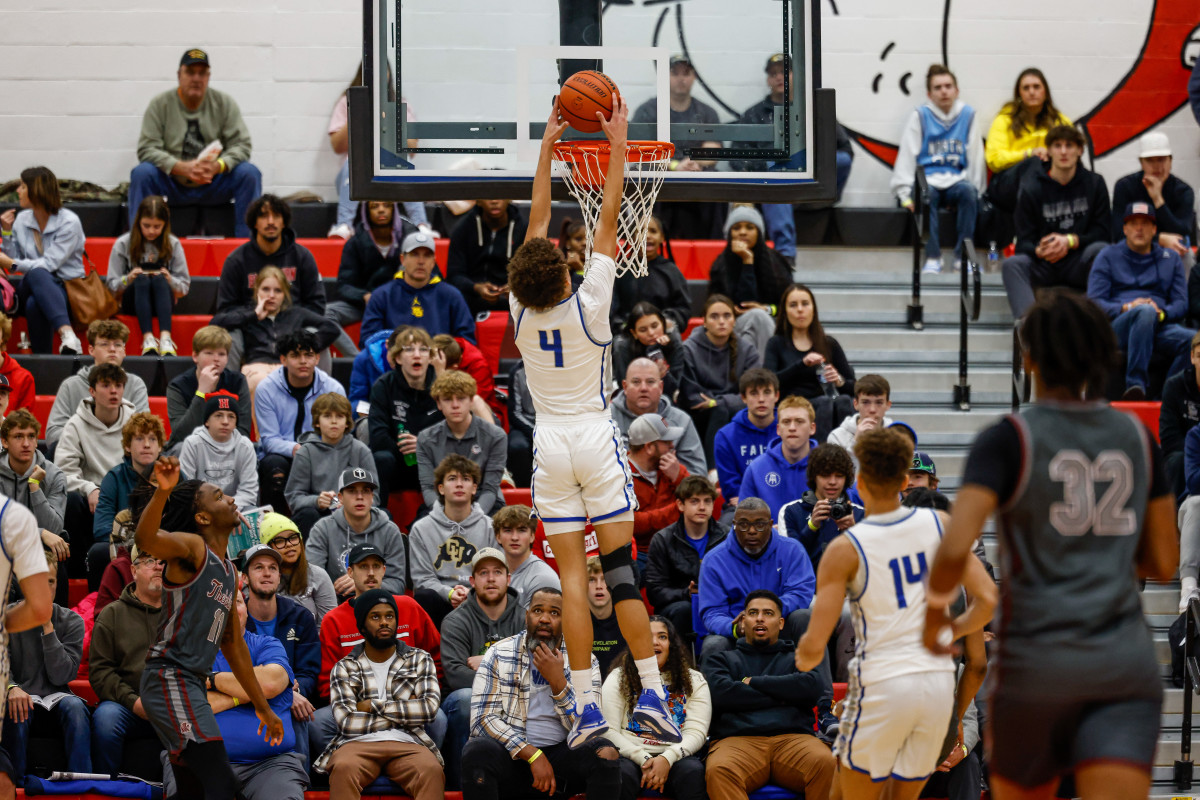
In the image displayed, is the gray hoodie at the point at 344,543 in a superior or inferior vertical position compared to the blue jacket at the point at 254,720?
superior

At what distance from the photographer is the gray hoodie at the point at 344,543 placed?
8953 mm

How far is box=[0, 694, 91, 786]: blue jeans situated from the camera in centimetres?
765

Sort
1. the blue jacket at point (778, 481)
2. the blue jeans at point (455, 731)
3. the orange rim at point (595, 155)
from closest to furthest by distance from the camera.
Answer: the orange rim at point (595, 155), the blue jeans at point (455, 731), the blue jacket at point (778, 481)

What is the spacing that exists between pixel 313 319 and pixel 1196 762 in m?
6.96

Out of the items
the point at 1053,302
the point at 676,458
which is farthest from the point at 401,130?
the point at 1053,302

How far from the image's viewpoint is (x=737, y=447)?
9836 millimetres

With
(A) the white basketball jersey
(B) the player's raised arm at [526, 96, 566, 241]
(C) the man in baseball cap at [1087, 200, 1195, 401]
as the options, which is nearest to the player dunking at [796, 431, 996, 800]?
(A) the white basketball jersey

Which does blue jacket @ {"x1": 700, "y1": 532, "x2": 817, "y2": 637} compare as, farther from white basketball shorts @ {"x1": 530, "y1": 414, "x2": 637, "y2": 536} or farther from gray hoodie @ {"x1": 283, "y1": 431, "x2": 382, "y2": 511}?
gray hoodie @ {"x1": 283, "y1": 431, "x2": 382, "y2": 511}

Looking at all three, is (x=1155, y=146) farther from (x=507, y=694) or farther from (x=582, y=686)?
(x=582, y=686)

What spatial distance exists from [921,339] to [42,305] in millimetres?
7428

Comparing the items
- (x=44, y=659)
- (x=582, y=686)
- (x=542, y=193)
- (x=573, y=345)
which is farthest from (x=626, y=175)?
(x=44, y=659)

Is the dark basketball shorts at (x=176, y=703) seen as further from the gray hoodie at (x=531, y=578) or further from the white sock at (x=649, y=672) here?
the gray hoodie at (x=531, y=578)

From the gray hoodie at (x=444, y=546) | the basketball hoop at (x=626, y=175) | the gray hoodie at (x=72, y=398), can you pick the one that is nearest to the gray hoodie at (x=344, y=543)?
the gray hoodie at (x=444, y=546)

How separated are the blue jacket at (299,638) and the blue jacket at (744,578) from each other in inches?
91.9
